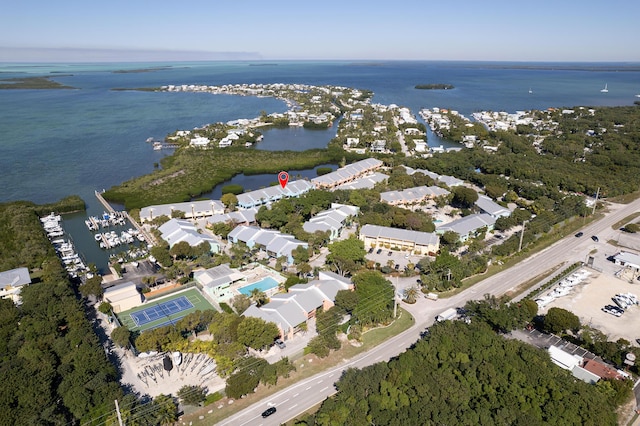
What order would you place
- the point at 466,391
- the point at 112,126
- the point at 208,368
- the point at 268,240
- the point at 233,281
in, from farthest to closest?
1. the point at 112,126
2. the point at 268,240
3. the point at 233,281
4. the point at 208,368
5. the point at 466,391

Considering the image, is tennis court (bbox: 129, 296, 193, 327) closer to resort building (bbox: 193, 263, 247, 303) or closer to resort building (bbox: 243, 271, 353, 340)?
resort building (bbox: 193, 263, 247, 303)

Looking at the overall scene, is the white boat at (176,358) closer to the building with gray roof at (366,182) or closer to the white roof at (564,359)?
the white roof at (564,359)

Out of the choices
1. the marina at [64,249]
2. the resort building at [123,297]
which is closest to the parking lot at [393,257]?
the resort building at [123,297]

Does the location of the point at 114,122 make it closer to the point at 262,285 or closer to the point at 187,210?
the point at 187,210

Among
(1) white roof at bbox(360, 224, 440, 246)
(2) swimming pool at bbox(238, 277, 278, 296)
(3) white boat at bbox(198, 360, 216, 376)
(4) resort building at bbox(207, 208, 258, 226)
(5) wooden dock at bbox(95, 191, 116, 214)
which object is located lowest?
(3) white boat at bbox(198, 360, 216, 376)

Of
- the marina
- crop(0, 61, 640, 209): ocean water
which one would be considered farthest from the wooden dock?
the marina

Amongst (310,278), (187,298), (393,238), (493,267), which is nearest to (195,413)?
(187,298)

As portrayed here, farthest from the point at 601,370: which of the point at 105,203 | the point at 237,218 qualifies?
the point at 105,203
